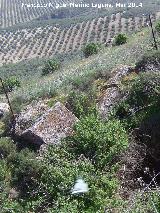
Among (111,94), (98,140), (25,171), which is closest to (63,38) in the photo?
(111,94)

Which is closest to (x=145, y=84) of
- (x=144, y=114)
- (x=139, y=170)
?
(x=144, y=114)

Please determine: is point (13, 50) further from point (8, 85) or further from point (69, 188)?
point (69, 188)

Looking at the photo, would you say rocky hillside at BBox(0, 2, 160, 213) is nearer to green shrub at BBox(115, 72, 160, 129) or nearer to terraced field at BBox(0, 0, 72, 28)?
green shrub at BBox(115, 72, 160, 129)

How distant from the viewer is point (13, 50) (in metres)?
78.4

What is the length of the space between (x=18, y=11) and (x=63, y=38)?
5070 cm

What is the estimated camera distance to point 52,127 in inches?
549

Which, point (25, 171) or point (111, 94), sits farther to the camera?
point (111, 94)

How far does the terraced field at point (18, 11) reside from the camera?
11269 centimetres

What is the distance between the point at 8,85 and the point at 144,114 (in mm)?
24125

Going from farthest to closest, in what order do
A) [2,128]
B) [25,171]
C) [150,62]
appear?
[2,128]
[150,62]
[25,171]

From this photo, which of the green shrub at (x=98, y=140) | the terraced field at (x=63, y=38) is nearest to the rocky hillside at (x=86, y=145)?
the green shrub at (x=98, y=140)

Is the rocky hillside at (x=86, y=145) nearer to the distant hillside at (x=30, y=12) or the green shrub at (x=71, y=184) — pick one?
the green shrub at (x=71, y=184)

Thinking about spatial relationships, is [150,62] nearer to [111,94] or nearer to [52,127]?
[111,94]

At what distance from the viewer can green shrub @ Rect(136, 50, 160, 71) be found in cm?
1511
